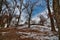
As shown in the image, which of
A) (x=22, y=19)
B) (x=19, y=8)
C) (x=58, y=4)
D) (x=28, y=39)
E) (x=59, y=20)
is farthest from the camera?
(x=22, y=19)

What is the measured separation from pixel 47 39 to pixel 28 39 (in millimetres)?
1334

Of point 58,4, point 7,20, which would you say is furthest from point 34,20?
point 58,4

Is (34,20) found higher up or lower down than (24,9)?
lower down

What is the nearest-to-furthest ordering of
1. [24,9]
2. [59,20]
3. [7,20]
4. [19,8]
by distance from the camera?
1. [59,20]
2. [7,20]
3. [19,8]
4. [24,9]

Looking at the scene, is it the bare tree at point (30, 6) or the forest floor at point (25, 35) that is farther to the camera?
the bare tree at point (30, 6)

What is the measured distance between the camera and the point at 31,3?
3112cm

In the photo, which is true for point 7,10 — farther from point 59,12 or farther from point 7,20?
point 59,12

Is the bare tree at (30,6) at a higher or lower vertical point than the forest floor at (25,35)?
higher

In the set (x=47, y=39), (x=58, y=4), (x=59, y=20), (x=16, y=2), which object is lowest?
(x=47, y=39)

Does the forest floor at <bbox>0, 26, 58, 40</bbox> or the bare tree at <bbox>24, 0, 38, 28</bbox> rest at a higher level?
the bare tree at <bbox>24, 0, 38, 28</bbox>

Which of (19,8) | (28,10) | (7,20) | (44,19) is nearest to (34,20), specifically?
(44,19)

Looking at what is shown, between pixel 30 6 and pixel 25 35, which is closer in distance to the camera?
pixel 25 35

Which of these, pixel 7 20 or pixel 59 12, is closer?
pixel 59 12

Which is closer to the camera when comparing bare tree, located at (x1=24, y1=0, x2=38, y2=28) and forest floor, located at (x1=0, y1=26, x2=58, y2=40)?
forest floor, located at (x1=0, y1=26, x2=58, y2=40)
